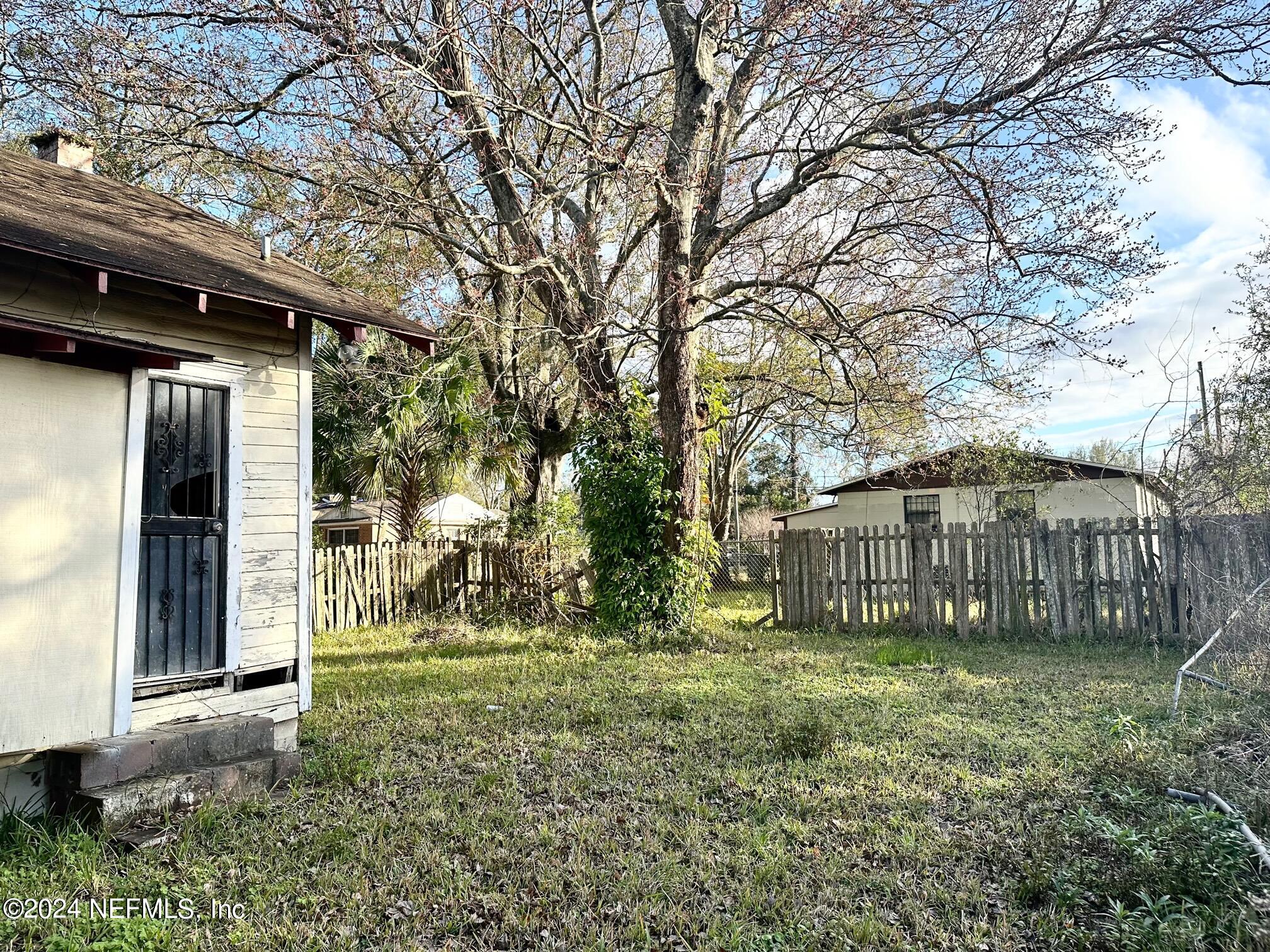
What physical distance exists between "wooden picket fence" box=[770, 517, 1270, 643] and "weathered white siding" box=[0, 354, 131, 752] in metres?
10.1

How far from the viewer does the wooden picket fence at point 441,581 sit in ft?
42.4

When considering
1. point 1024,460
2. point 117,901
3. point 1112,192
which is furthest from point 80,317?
point 1024,460

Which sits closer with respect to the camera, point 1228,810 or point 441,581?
point 1228,810

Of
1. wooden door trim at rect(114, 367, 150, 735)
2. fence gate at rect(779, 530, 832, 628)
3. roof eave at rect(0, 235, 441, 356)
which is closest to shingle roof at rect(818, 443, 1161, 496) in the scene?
fence gate at rect(779, 530, 832, 628)

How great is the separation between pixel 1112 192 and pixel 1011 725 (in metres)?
7.20

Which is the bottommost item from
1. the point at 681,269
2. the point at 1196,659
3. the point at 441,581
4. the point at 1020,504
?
the point at 1196,659

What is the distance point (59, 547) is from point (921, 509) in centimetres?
2313

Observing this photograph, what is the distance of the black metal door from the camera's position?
5.11 meters

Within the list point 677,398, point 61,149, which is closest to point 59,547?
point 61,149

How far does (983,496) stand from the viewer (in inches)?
697

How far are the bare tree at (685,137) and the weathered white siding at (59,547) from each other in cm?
452

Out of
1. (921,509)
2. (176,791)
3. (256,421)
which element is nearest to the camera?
(176,791)

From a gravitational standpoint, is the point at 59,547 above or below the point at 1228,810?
above

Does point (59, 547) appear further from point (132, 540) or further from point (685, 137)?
point (685, 137)
